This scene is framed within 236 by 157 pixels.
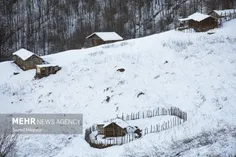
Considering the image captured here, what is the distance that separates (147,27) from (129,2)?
25.4 metres

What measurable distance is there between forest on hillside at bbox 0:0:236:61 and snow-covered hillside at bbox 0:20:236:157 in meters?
53.4

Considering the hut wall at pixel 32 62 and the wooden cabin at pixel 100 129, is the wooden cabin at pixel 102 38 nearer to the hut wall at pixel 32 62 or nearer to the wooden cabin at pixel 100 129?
the hut wall at pixel 32 62

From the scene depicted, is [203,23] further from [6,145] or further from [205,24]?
[6,145]

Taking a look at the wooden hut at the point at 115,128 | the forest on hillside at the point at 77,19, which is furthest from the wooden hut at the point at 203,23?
the forest on hillside at the point at 77,19

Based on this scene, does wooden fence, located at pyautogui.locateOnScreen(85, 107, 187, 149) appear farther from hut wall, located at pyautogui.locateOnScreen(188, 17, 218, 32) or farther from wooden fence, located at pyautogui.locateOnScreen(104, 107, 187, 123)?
hut wall, located at pyautogui.locateOnScreen(188, 17, 218, 32)

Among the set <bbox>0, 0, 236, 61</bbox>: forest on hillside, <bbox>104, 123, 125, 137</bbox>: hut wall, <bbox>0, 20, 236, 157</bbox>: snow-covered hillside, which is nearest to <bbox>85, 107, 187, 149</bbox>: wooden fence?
<bbox>104, 123, 125, 137</bbox>: hut wall

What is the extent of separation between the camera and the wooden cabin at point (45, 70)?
51.0m

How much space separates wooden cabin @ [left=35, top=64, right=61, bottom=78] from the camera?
167ft

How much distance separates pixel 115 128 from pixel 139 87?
11181mm

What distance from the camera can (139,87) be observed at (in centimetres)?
4209

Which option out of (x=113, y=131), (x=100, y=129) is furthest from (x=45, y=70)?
(x=113, y=131)

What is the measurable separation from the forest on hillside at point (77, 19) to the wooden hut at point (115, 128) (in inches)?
2961

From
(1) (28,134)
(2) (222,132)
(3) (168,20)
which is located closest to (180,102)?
(2) (222,132)

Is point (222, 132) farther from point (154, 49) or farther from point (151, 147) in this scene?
point (154, 49)
